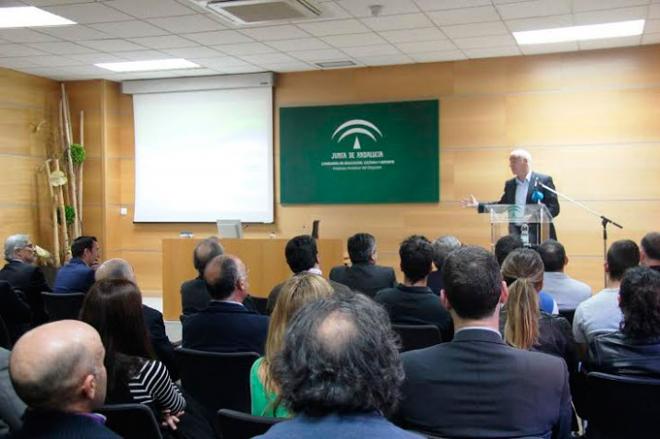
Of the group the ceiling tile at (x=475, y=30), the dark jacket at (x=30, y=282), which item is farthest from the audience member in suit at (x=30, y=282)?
the ceiling tile at (x=475, y=30)

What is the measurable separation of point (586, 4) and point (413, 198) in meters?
3.57

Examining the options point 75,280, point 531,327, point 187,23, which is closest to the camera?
A: point 531,327

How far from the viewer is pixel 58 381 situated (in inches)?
70.5

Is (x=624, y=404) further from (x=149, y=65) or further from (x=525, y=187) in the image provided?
(x=149, y=65)

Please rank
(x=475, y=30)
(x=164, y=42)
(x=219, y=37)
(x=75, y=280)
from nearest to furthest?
1. (x=75, y=280)
2. (x=475, y=30)
3. (x=219, y=37)
4. (x=164, y=42)

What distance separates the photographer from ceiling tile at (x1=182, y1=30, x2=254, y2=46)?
7.83 meters

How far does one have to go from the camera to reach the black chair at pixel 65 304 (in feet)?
16.6

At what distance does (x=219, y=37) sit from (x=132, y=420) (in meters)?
6.36

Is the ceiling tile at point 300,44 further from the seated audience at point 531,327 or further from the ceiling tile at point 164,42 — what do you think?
the seated audience at point 531,327

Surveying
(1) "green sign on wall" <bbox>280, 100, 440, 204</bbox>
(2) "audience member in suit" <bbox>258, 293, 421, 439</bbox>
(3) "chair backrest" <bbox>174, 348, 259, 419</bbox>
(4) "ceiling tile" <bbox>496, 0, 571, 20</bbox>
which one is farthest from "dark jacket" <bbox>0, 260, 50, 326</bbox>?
(2) "audience member in suit" <bbox>258, 293, 421, 439</bbox>

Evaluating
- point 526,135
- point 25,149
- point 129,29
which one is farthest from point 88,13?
point 526,135

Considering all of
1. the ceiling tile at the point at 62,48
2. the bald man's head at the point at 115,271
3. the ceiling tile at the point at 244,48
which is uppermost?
the ceiling tile at the point at 62,48

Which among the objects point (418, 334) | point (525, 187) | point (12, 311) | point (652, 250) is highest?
point (525, 187)

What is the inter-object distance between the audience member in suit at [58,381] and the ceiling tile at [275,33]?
6120 mm
